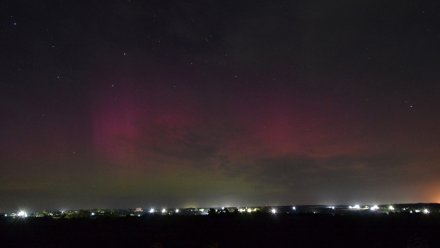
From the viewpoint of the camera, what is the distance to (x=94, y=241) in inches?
1497

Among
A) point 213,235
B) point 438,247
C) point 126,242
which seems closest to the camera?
point 438,247

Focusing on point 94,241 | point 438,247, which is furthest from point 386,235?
point 94,241

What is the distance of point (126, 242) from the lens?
1446 inches

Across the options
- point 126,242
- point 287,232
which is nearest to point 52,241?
point 126,242

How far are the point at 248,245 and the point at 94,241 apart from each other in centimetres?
1313

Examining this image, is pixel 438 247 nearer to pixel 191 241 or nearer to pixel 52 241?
pixel 191 241

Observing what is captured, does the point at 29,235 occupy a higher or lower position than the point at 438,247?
higher

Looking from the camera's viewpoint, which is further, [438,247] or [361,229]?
[361,229]

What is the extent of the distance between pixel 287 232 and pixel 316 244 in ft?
26.9

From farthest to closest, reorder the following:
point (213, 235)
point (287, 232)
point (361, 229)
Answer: point (361, 229) < point (287, 232) < point (213, 235)

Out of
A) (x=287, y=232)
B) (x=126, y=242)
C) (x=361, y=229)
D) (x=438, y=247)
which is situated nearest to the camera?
(x=438, y=247)

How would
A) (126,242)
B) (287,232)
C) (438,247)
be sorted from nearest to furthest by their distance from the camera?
(438,247), (126,242), (287,232)

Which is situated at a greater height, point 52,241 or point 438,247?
point 52,241

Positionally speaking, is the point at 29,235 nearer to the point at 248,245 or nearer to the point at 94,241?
the point at 94,241
